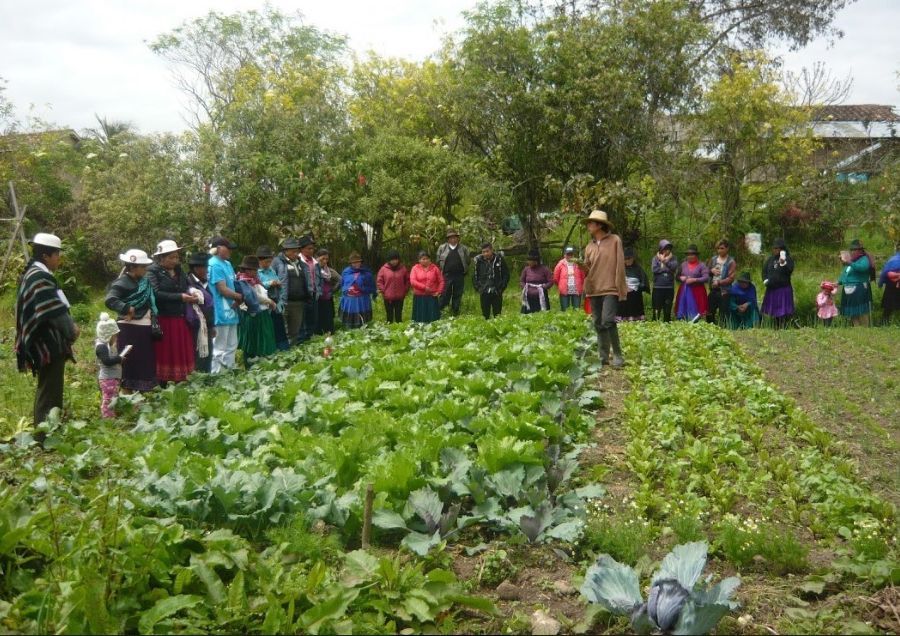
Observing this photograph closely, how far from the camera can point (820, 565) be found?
12.2ft

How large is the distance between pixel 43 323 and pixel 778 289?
37.5 ft

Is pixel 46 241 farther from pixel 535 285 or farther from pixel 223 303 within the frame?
pixel 535 285

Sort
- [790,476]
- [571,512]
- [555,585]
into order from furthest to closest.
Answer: [790,476], [571,512], [555,585]

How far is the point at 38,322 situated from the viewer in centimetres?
651

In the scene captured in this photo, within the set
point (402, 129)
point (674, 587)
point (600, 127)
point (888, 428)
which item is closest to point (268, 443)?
point (674, 587)

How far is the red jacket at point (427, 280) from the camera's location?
13.5 meters

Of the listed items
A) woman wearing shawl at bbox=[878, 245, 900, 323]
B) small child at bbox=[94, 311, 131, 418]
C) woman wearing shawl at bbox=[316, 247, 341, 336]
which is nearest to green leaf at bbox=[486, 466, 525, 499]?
small child at bbox=[94, 311, 131, 418]

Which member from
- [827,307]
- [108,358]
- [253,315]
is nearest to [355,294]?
[253,315]

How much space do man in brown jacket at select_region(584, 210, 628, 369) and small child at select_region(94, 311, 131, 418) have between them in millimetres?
5046

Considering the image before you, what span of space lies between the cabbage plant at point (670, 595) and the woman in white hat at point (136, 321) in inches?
237

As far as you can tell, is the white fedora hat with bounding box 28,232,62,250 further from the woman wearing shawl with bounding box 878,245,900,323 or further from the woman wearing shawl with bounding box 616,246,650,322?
the woman wearing shawl with bounding box 878,245,900,323

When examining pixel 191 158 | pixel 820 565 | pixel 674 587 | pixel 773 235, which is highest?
pixel 191 158

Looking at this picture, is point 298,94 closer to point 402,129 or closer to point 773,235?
point 402,129

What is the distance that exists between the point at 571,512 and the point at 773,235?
19102 mm
